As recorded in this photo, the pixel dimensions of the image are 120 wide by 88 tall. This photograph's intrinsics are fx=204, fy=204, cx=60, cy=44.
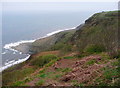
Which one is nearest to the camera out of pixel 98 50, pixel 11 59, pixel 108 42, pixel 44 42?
pixel 108 42

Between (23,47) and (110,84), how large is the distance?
2171 inches

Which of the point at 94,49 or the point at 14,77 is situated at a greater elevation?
the point at 94,49

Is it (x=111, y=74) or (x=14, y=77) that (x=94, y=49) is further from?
(x=111, y=74)

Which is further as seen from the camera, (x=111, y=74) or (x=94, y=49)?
(x=94, y=49)

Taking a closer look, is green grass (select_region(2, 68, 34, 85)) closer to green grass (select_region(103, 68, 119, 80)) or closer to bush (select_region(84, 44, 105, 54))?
bush (select_region(84, 44, 105, 54))

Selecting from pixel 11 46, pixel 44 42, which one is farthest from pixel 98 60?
pixel 11 46

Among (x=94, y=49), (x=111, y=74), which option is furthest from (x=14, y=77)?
(x=111, y=74)

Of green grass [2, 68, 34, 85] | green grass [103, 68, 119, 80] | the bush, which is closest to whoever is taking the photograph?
green grass [103, 68, 119, 80]

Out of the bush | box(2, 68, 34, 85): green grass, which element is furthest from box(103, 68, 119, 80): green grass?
box(2, 68, 34, 85): green grass

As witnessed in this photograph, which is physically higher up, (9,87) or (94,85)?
(94,85)

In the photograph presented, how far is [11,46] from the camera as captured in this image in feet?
206

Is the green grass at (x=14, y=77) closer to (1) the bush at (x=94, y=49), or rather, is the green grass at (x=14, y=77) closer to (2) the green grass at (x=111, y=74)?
(1) the bush at (x=94, y=49)

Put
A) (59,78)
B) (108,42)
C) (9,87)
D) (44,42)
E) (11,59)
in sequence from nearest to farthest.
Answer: (59,78)
(9,87)
(108,42)
(11,59)
(44,42)

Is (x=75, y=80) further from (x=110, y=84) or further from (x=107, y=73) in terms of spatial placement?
(x=110, y=84)
